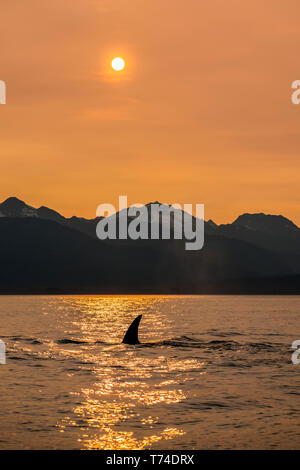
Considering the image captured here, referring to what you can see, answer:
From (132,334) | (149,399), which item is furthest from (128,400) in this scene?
(132,334)

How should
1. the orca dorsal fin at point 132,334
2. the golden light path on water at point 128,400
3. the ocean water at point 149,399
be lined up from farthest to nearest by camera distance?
the orca dorsal fin at point 132,334
the golden light path on water at point 128,400
the ocean water at point 149,399

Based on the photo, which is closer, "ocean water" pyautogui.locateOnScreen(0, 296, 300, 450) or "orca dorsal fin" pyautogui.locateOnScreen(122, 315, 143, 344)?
"ocean water" pyautogui.locateOnScreen(0, 296, 300, 450)

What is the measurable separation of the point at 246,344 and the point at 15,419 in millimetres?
29118

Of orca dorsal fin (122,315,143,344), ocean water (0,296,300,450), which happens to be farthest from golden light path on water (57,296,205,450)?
orca dorsal fin (122,315,143,344)

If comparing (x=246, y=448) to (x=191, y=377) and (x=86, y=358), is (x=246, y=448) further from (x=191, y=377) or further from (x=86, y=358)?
(x=86, y=358)

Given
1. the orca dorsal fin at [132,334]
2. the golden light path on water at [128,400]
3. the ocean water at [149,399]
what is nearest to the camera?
the ocean water at [149,399]

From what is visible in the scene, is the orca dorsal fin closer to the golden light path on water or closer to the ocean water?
the ocean water

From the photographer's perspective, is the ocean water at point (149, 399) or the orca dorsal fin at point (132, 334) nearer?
the ocean water at point (149, 399)

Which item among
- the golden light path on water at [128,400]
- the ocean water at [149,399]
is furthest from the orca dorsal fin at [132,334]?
the golden light path on water at [128,400]

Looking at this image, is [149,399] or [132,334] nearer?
[149,399]

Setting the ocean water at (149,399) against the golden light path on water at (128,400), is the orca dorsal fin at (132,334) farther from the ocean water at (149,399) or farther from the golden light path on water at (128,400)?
the golden light path on water at (128,400)

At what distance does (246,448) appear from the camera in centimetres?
1689

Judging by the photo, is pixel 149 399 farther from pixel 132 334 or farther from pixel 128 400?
pixel 132 334
